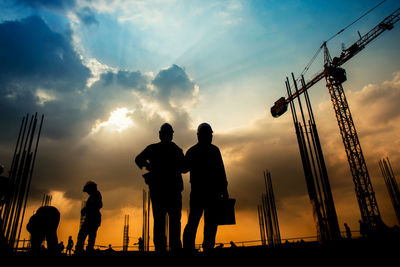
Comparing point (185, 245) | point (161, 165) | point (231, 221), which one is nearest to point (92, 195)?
point (161, 165)

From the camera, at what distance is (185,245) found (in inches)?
92.7

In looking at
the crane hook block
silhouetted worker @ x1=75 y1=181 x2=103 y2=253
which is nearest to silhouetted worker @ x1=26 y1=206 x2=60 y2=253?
silhouetted worker @ x1=75 y1=181 x2=103 y2=253

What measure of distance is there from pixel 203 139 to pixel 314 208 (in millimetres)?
5269

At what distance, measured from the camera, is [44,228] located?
10.5 feet

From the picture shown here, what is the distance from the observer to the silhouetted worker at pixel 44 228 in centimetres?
319

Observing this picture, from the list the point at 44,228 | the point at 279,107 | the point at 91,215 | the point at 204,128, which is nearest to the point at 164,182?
the point at 204,128

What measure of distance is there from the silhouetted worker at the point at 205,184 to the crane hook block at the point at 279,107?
34846 millimetres

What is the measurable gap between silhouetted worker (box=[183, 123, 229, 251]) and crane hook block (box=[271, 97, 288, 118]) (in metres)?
34.8

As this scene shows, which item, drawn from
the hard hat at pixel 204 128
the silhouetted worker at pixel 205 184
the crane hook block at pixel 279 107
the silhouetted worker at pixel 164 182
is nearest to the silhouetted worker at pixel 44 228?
the silhouetted worker at pixel 164 182

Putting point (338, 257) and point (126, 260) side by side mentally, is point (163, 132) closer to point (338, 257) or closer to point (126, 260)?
point (126, 260)

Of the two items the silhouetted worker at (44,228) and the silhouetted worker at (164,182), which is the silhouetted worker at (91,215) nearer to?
the silhouetted worker at (44,228)

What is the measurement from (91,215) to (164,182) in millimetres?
2685

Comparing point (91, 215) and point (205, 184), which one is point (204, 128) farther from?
point (91, 215)

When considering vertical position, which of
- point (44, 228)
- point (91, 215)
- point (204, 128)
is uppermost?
point (204, 128)
